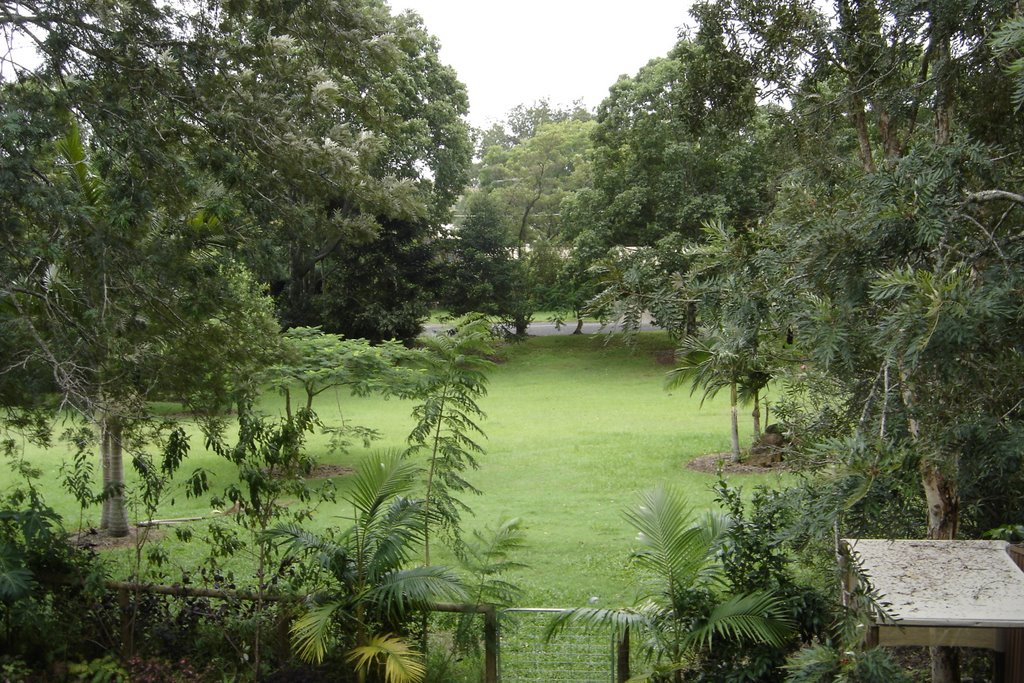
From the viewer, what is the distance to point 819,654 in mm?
3359

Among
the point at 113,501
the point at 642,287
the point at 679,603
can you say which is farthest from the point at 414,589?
the point at 113,501

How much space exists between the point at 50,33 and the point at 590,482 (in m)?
10.2

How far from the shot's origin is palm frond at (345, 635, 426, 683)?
6070 mm

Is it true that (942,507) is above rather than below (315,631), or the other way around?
above

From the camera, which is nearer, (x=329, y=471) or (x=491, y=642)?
(x=491, y=642)

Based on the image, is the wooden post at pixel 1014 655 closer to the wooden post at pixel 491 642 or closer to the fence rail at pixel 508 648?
the fence rail at pixel 508 648

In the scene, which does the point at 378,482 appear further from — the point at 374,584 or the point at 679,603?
the point at 679,603

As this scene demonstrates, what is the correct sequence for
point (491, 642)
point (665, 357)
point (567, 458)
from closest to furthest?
point (491, 642)
point (567, 458)
point (665, 357)

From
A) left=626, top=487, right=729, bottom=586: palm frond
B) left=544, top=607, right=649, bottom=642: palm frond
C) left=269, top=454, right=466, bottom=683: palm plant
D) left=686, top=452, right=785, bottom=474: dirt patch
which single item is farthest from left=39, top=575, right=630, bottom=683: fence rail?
left=686, top=452, right=785, bottom=474: dirt patch

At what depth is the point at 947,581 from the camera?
4785mm

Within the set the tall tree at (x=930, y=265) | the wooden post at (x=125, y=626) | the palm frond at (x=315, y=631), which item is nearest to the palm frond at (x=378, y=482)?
the palm frond at (x=315, y=631)

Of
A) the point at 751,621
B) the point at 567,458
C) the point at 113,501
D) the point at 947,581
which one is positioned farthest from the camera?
the point at 567,458

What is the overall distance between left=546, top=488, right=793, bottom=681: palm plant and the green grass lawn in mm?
1184

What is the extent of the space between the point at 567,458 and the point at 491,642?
33.8ft
